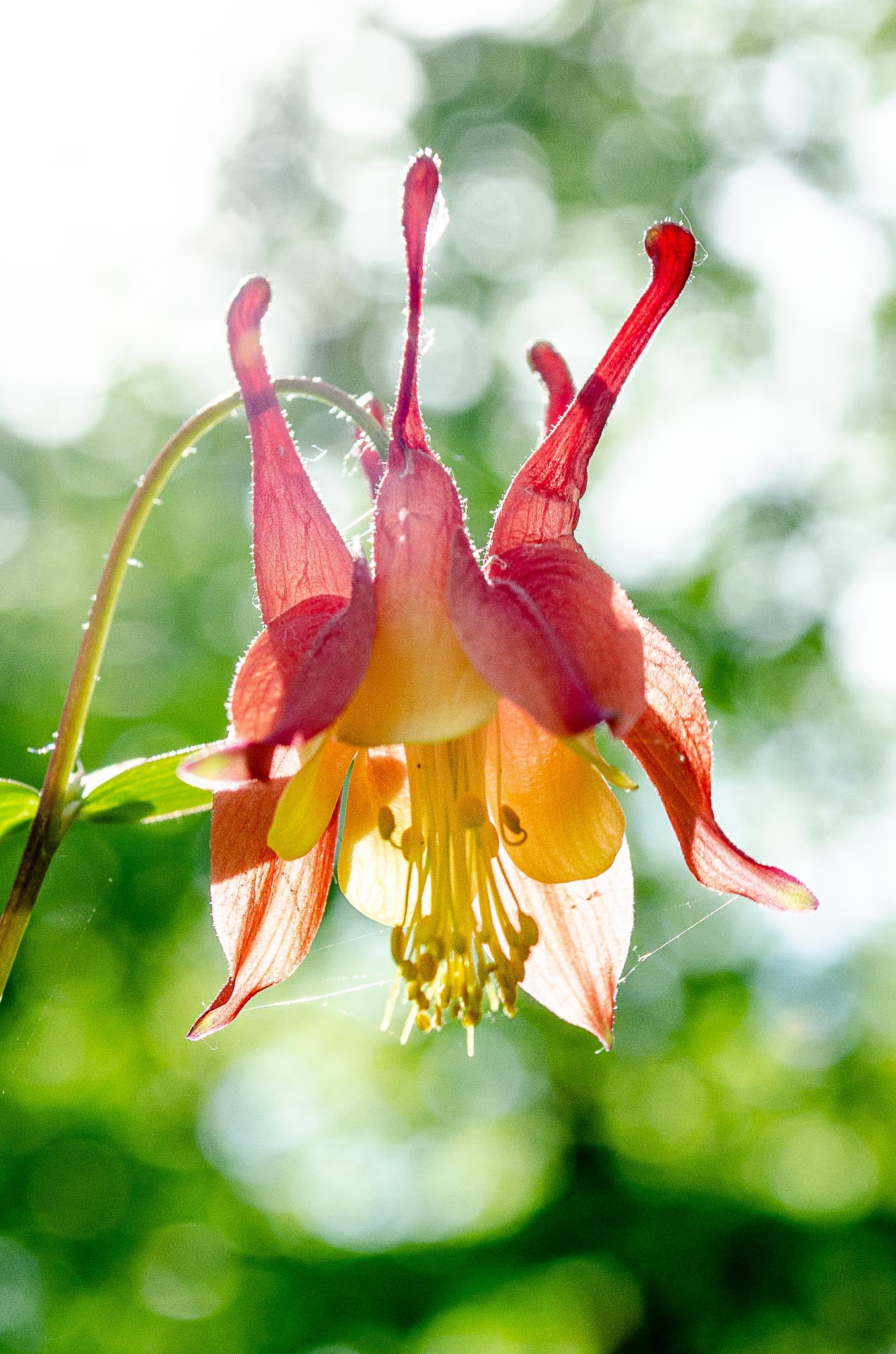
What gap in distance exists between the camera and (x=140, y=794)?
6.39ft

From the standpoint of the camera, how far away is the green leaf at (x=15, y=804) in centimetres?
192

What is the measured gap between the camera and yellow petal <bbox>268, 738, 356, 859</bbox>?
1.39 meters

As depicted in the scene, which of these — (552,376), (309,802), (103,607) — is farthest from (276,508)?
(552,376)

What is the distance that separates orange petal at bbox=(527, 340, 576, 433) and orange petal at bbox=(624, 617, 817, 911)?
56 centimetres

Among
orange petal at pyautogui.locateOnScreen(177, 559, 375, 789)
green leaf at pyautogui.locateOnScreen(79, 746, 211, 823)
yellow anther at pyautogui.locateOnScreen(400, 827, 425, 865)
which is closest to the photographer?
orange petal at pyautogui.locateOnScreen(177, 559, 375, 789)

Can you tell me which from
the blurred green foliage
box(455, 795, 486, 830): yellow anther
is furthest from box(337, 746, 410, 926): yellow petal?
the blurred green foliage

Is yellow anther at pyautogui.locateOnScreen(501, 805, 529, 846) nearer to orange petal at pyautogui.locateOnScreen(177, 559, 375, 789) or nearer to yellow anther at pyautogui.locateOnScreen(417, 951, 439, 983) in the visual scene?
yellow anther at pyautogui.locateOnScreen(417, 951, 439, 983)

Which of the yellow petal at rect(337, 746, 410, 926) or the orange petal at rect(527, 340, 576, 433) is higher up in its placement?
the orange petal at rect(527, 340, 576, 433)

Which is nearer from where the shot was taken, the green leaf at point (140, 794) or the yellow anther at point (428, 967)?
the yellow anther at point (428, 967)

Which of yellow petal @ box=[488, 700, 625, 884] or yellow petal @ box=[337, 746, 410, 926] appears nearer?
yellow petal @ box=[488, 700, 625, 884]

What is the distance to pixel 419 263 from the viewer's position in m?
1.51

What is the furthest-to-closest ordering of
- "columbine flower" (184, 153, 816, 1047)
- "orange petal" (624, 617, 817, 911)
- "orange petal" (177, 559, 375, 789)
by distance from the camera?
"orange petal" (624, 617, 817, 911) → "columbine flower" (184, 153, 816, 1047) → "orange petal" (177, 559, 375, 789)

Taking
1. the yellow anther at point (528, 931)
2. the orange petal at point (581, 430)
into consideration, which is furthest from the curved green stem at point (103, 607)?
the yellow anther at point (528, 931)

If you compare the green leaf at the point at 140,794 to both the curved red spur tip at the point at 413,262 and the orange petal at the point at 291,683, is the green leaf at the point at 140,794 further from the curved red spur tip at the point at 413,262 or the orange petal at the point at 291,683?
the curved red spur tip at the point at 413,262
